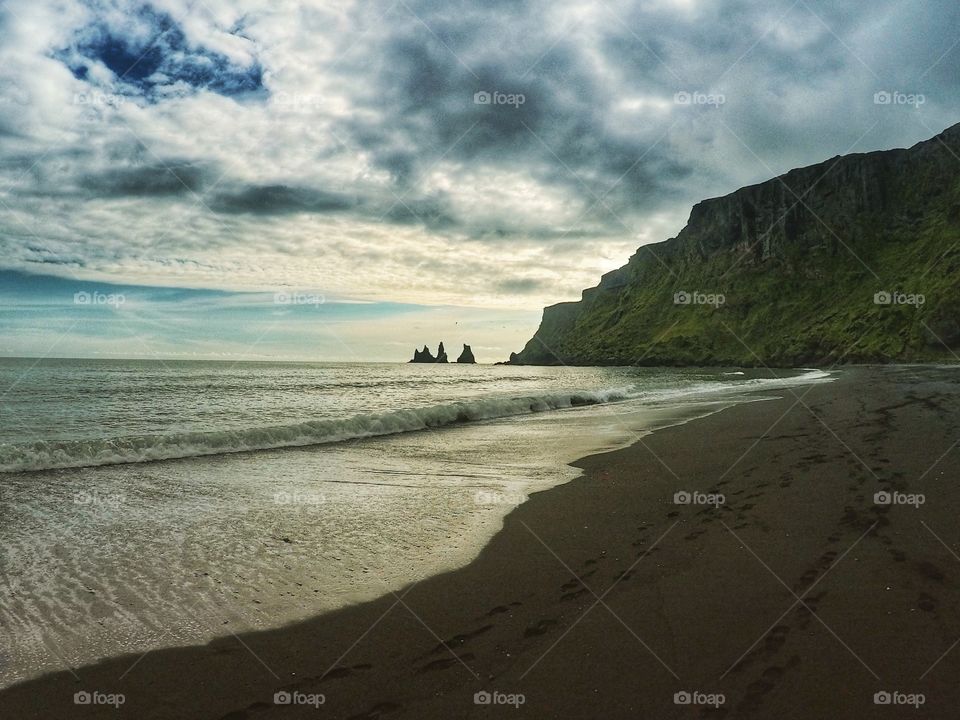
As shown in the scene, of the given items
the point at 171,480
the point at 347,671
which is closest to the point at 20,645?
the point at 347,671

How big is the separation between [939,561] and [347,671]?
564cm

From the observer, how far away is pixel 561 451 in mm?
13695

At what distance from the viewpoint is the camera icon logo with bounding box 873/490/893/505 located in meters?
7.25

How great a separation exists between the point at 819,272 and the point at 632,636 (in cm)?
14757

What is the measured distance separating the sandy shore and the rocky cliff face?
99.4m

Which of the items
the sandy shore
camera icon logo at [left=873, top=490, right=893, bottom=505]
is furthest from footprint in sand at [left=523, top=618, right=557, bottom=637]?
camera icon logo at [left=873, top=490, right=893, bottom=505]

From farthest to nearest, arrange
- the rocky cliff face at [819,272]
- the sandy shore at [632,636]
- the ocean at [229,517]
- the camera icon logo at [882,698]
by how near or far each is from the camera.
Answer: the rocky cliff face at [819,272]
the ocean at [229,517]
the sandy shore at [632,636]
the camera icon logo at [882,698]

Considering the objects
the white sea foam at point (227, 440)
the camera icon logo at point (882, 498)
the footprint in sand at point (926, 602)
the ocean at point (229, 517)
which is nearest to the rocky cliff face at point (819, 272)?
the white sea foam at point (227, 440)

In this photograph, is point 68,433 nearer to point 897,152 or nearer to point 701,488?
point 701,488

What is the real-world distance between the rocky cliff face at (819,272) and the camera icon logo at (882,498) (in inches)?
3809

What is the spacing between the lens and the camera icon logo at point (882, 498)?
7.25m

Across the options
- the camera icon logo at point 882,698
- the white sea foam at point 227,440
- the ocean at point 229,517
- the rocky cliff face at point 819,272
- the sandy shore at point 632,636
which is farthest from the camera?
the rocky cliff face at point 819,272

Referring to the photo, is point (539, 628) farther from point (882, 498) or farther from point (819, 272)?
point (819, 272)

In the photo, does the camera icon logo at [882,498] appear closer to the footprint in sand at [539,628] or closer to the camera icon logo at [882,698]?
the camera icon logo at [882,698]
